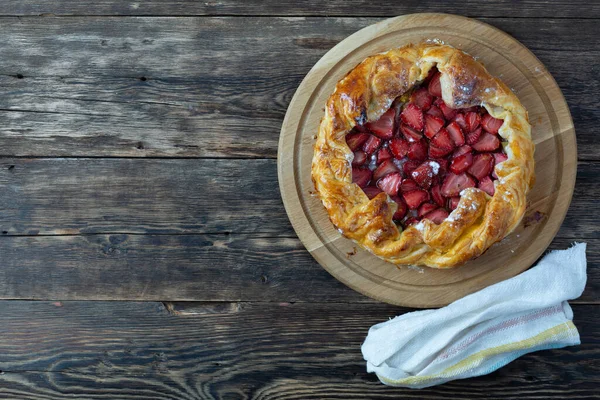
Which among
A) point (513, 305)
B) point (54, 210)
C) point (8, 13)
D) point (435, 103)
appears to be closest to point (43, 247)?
point (54, 210)

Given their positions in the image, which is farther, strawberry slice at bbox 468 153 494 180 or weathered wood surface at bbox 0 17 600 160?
weathered wood surface at bbox 0 17 600 160

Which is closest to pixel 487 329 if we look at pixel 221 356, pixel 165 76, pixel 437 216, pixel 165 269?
pixel 437 216

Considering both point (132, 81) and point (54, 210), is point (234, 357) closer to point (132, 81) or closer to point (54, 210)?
point (54, 210)

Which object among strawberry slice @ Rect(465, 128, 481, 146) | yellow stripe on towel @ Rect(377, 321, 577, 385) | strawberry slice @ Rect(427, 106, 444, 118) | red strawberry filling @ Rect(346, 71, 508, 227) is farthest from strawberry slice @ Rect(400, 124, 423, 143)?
yellow stripe on towel @ Rect(377, 321, 577, 385)

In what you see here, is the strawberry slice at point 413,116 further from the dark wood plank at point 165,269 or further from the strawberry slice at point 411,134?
the dark wood plank at point 165,269

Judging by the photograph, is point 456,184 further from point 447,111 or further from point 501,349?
point 501,349

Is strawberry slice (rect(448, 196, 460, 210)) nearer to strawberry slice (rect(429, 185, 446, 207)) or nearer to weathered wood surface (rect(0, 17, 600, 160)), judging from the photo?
strawberry slice (rect(429, 185, 446, 207))

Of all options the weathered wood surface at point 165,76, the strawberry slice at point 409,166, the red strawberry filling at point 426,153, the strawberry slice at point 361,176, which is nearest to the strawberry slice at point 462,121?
the red strawberry filling at point 426,153
